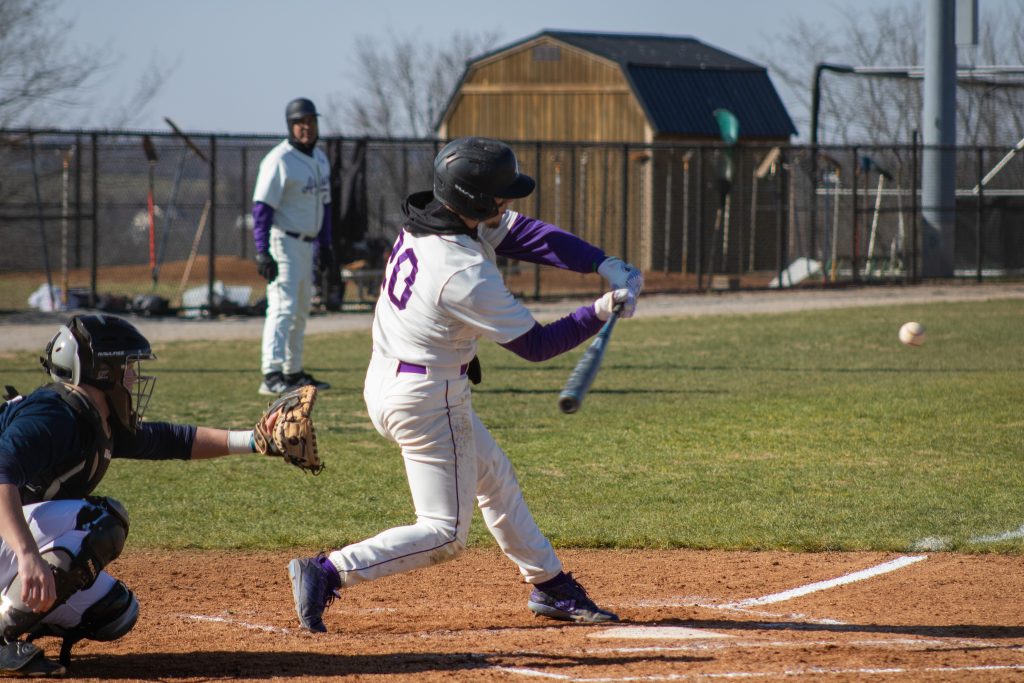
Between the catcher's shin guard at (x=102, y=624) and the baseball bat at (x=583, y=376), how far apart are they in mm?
1748

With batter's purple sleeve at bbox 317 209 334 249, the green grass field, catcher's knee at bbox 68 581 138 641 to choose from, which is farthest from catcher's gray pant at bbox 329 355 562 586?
batter's purple sleeve at bbox 317 209 334 249

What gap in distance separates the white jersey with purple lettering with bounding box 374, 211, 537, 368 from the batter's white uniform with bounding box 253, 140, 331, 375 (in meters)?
6.34

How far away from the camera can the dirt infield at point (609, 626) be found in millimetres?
4195

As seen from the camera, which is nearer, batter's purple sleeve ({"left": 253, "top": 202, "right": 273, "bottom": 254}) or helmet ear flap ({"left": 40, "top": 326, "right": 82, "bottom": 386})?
helmet ear flap ({"left": 40, "top": 326, "right": 82, "bottom": 386})

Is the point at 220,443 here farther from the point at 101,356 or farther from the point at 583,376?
the point at 583,376

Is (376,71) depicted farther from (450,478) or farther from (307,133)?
(450,478)

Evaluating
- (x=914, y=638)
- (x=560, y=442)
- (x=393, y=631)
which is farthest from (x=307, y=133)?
(x=914, y=638)

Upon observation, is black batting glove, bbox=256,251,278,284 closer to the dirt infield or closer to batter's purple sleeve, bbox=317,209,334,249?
batter's purple sleeve, bbox=317,209,334,249

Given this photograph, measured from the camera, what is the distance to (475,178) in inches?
172

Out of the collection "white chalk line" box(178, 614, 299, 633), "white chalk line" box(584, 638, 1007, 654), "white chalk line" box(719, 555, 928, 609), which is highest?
"white chalk line" box(584, 638, 1007, 654)

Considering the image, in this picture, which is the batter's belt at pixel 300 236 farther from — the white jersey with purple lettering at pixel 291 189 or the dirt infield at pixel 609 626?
the dirt infield at pixel 609 626

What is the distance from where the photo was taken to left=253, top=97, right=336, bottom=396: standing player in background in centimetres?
1070

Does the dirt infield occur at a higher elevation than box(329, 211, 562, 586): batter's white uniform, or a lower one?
lower

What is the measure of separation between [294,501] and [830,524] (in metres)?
3.12
